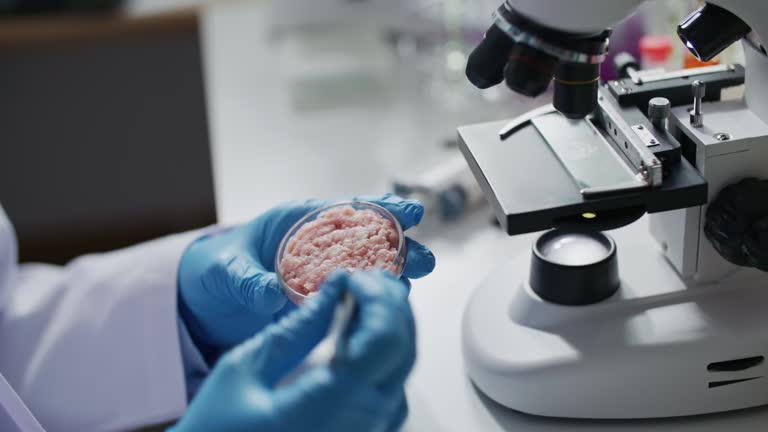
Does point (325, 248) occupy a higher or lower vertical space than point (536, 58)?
lower

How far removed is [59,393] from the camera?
1225 millimetres

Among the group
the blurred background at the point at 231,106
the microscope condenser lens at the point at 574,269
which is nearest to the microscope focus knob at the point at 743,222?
the microscope condenser lens at the point at 574,269

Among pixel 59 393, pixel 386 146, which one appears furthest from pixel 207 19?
pixel 59 393

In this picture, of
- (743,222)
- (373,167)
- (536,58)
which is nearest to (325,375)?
(536,58)

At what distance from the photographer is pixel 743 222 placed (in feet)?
3.26

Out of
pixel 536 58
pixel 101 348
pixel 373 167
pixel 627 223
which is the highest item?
pixel 536 58

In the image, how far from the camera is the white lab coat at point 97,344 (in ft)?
4.02

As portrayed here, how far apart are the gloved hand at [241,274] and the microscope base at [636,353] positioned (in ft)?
0.52

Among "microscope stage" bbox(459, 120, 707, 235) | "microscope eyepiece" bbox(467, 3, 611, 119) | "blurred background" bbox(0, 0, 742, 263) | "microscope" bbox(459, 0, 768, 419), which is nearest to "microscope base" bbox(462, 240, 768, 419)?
"microscope" bbox(459, 0, 768, 419)

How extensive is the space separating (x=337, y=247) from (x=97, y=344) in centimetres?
45

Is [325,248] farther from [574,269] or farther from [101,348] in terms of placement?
[101,348]

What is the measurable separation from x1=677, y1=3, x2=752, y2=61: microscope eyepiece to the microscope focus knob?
17cm

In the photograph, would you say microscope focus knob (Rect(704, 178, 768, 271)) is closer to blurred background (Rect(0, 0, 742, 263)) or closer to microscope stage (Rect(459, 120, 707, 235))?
microscope stage (Rect(459, 120, 707, 235))

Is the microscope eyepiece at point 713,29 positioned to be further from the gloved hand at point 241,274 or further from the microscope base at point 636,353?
the gloved hand at point 241,274
